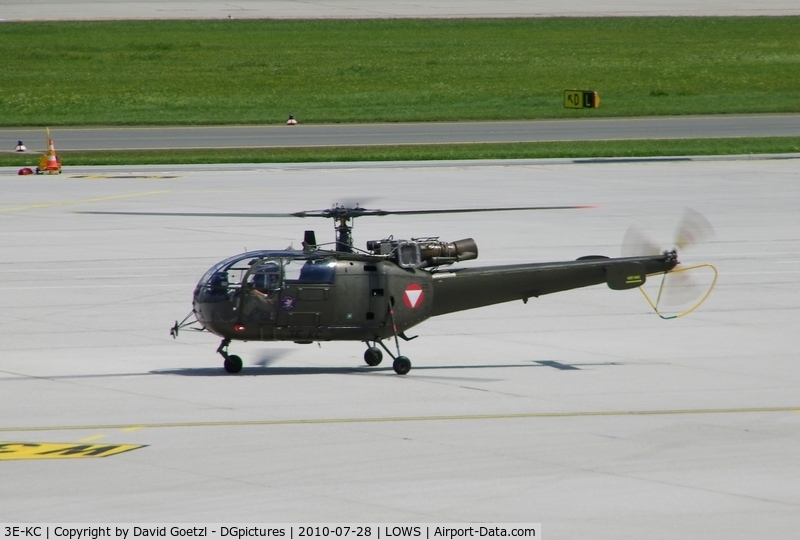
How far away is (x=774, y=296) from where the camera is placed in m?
23.2

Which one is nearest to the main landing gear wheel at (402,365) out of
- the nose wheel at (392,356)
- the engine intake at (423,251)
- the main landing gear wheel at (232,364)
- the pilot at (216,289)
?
the nose wheel at (392,356)

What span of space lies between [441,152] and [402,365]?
30.6 metres

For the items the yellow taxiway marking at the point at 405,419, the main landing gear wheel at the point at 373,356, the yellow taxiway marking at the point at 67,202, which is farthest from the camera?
the yellow taxiway marking at the point at 67,202

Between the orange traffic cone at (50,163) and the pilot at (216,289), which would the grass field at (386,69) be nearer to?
the orange traffic cone at (50,163)

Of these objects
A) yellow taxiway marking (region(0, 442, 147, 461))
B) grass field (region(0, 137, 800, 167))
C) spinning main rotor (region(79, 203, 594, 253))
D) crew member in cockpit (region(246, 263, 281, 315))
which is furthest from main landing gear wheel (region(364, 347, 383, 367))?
grass field (region(0, 137, 800, 167))

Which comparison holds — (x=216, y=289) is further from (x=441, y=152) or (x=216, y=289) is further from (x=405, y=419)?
(x=441, y=152)

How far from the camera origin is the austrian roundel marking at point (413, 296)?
17.9 metres

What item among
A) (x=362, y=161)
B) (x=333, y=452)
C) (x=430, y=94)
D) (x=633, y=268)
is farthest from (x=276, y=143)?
(x=333, y=452)

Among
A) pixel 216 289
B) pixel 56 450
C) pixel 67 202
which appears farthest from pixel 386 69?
pixel 56 450
